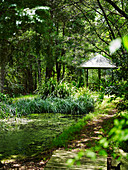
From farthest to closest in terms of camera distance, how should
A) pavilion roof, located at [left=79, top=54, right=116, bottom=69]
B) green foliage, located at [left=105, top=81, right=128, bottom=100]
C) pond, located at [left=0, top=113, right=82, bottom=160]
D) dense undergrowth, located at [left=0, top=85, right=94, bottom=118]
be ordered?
pavilion roof, located at [left=79, top=54, right=116, bottom=69] < dense undergrowth, located at [left=0, top=85, right=94, bottom=118] < pond, located at [left=0, top=113, right=82, bottom=160] < green foliage, located at [left=105, top=81, right=128, bottom=100]

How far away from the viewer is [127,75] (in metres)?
4.02

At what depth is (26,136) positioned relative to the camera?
201 inches

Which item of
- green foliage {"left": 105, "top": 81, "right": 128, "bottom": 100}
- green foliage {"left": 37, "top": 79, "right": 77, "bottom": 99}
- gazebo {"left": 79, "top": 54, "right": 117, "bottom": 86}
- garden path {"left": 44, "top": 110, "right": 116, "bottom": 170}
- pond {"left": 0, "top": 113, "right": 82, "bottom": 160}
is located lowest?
pond {"left": 0, "top": 113, "right": 82, "bottom": 160}

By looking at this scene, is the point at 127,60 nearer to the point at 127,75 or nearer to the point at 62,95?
the point at 127,75

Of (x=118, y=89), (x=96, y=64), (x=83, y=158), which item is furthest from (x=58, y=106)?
(x=96, y=64)

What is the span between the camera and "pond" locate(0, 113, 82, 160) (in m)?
3.98

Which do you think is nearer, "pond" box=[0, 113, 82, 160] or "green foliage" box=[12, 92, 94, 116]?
"pond" box=[0, 113, 82, 160]

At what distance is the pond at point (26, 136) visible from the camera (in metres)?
3.98

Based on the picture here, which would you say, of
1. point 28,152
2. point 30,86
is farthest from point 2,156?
point 30,86

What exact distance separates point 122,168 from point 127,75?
189 centimetres

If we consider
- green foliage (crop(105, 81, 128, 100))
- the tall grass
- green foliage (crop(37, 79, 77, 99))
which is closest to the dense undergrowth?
the tall grass

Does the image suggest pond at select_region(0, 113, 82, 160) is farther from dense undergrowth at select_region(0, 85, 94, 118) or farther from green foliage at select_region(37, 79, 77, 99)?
green foliage at select_region(37, 79, 77, 99)

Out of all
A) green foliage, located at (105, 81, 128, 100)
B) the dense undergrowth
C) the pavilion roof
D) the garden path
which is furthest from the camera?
the pavilion roof

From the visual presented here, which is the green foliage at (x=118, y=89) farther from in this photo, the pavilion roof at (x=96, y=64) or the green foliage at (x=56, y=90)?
the pavilion roof at (x=96, y=64)
